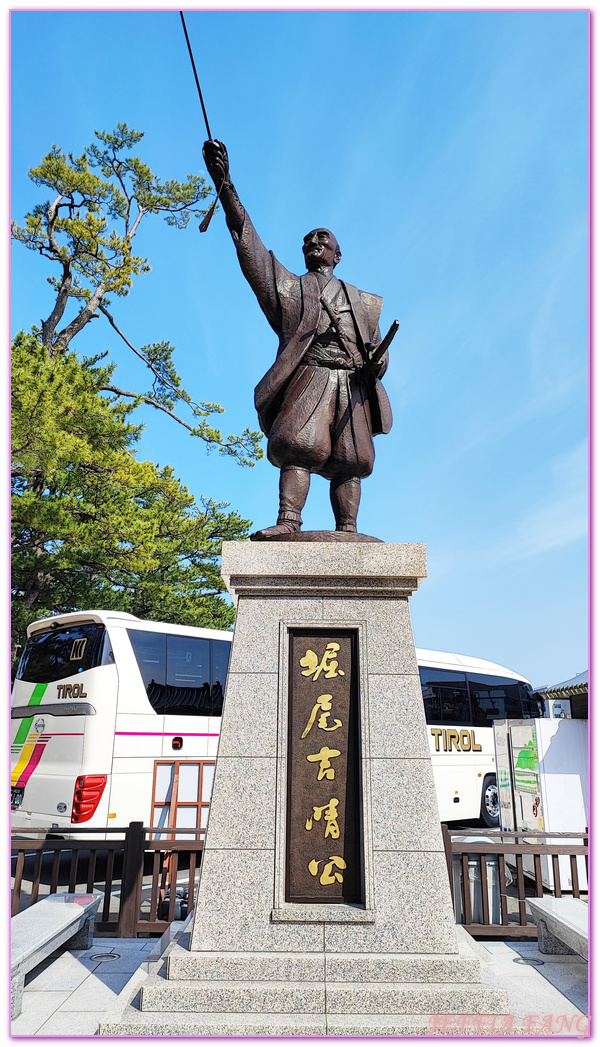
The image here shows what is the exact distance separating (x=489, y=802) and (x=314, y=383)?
11.8 metres

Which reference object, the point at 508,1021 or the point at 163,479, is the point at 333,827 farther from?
the point at 163,479

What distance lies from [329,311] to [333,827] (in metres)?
3.22

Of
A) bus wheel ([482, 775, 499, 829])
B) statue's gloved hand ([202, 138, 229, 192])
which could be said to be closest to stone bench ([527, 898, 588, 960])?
statue's gloved hand ([202, 138, 229, 192])

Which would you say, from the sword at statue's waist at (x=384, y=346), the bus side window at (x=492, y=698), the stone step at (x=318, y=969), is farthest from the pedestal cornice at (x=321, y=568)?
the bus side window at (x=492, y=698)

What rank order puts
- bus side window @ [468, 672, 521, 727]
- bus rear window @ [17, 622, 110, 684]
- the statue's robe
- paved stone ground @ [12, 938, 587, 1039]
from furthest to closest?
bus side window @ [468, 672, 521, 727], bus rear window @ [17, 622, 110, 684], the statue's robe, paved stone ground @ [12, 938, 587, 1039]

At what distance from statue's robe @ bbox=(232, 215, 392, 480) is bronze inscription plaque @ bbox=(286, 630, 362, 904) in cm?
124

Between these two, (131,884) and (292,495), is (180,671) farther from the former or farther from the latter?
(292,495)

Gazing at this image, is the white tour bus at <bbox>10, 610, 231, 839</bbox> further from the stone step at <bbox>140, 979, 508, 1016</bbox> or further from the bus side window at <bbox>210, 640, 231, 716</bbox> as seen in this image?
the stone step at <bbox>140, 979, 508, 1016</bbox>

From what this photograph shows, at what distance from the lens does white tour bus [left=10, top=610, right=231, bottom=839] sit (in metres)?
8.55

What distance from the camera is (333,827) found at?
3.25m

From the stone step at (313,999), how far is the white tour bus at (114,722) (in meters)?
6.13

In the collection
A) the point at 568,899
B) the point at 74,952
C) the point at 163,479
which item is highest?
the point at 163,479

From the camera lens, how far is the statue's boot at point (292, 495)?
13.0 ft

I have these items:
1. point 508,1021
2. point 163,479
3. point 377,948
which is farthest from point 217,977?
point 163,479
